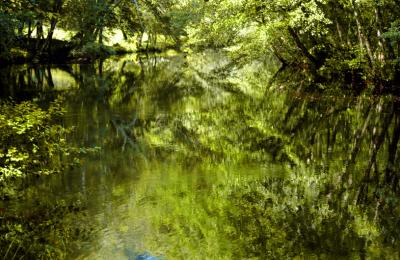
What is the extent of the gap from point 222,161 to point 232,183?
6.87ft

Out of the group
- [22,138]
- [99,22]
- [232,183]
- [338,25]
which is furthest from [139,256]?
[99,22]

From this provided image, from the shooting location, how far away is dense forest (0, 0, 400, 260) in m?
8.72

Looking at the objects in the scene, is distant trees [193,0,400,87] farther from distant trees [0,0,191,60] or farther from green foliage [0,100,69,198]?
distant trees [0,0,191,60]

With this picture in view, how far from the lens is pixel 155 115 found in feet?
72.9

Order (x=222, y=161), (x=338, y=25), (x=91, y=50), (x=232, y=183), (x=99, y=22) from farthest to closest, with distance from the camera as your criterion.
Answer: (x=91, y=50) → (x=99, y=22) → (x=338, y=25) → (x=222, y=161) → (x=232, y=183)

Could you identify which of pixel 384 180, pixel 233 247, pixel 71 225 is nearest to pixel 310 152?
pixel 384 180

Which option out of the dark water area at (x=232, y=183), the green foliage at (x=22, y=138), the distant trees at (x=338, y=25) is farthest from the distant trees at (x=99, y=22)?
the green foliage at (x=22, y=138)

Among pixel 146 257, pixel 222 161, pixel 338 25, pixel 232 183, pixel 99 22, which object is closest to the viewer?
pixel 146 257

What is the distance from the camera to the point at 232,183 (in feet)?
39.5

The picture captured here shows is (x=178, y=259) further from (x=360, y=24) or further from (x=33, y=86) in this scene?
(x=33, y=86)

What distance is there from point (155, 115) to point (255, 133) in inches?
250

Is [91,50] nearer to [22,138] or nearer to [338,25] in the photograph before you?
[338,25]

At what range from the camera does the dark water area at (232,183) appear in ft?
28.1

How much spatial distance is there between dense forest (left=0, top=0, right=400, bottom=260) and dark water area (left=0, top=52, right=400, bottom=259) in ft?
0.16
